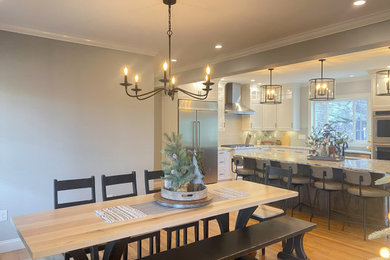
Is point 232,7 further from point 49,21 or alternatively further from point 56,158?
point 56,158

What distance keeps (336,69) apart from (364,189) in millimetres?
3042

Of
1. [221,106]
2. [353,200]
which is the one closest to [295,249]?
[353,200]

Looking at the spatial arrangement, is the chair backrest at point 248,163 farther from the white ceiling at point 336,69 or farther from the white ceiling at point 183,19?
the white ceiling at point 183,19

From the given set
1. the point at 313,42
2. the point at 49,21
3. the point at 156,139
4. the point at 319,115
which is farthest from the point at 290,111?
the point at 49,21

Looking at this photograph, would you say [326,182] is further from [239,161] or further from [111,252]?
[111,252]

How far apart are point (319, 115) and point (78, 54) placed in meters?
6.34

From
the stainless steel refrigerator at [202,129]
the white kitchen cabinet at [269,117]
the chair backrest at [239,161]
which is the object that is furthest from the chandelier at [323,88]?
the white kitchen cabinet at [269,117]

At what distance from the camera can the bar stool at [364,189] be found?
3.60 metres

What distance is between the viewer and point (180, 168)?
2260 mm

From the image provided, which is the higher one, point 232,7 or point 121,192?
point 232,7

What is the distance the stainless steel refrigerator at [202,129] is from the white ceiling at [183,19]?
8.46 ft

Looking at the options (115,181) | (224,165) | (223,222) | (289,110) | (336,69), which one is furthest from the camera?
(289,110)

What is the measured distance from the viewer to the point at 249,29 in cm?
341

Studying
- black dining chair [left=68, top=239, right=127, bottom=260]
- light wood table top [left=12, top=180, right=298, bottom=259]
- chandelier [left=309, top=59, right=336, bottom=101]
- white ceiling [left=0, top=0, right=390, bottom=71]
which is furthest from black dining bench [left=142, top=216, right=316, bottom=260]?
chandelier [left=309, top=59, right=336, bottom=101]
